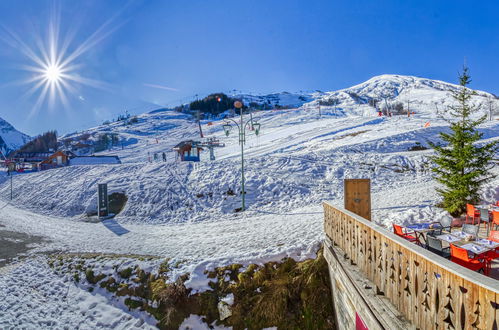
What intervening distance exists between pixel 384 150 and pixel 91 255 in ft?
96.0

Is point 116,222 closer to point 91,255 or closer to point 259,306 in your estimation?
point 91,255

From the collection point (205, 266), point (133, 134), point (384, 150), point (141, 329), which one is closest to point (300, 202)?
point (205, 266)

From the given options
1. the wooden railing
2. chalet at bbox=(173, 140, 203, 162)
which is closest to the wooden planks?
the wooden railing

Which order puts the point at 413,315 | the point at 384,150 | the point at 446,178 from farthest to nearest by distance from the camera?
the point at 384,150, the point at 446,178, the point at 413,315

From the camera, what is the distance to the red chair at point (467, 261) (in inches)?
212

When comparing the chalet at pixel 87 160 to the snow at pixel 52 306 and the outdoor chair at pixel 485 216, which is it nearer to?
the snow at pixel 52 306

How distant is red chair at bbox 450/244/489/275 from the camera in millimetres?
5395

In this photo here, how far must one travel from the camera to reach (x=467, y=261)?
5445 millimetres

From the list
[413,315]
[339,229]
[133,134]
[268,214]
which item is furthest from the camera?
[133,134]

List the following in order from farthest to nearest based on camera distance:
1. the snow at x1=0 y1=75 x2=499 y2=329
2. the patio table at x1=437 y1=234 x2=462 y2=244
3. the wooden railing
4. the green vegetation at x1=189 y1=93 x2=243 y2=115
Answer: the green vegetation at x1=189 y1=93 x2=243 y2=115, the snow at x1=0 y1=75 x2=499 y2=329, the patio table at x1=437 y1=234 x2=462 y2=244, the wooden railing

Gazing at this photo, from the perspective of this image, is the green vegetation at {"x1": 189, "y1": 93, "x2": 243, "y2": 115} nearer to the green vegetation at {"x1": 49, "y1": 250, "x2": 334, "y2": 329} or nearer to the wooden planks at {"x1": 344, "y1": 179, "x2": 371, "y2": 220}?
the green vegetation at {"x1": 49, "y1": 250, "x2": 334, "y2": 329}

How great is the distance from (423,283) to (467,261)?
283 cm

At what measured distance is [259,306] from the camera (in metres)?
7.38

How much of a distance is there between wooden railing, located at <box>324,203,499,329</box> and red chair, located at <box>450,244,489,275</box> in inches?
84.0
